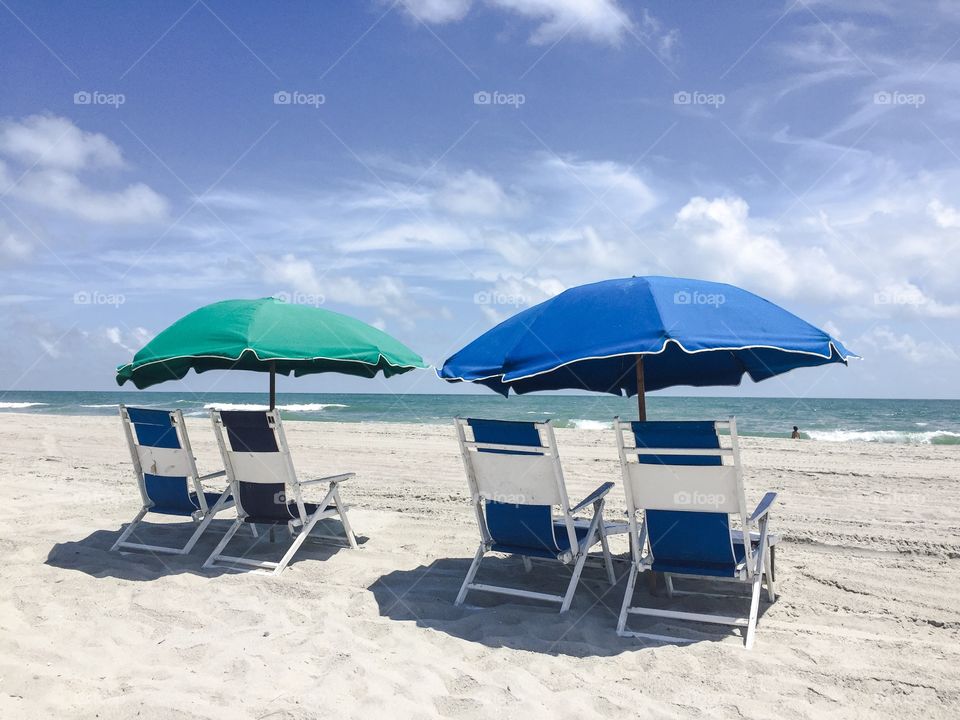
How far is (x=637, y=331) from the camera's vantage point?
3.46 m

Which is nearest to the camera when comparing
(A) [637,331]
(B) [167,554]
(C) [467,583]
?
(A) [637,331]

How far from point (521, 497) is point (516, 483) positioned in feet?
0.28

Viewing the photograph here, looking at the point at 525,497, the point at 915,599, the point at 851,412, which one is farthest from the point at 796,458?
the point at 851,412

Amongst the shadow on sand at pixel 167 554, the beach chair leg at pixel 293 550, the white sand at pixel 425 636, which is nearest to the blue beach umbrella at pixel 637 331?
the white sand at pixel 425 636

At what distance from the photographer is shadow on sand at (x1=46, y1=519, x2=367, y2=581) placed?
192 inches

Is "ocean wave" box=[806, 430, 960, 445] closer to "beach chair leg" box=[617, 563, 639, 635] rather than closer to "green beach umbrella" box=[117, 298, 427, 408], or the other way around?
"green beach umbrella" box=[117, 298, 427, 408]

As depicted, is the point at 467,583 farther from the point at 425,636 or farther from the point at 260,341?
the point at 260,341

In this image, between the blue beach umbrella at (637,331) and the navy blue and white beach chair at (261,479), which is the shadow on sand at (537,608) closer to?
the navy blue and white beach chair at (261,479)

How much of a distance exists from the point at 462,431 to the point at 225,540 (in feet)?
6.72

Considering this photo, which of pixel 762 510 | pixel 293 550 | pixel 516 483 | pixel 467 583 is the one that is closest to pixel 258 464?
pixel 293 550

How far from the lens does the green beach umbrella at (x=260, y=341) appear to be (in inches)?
187

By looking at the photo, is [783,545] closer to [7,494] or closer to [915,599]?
[915,599]

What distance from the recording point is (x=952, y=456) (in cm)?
1309

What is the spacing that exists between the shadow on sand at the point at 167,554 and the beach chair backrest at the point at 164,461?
38 cm
